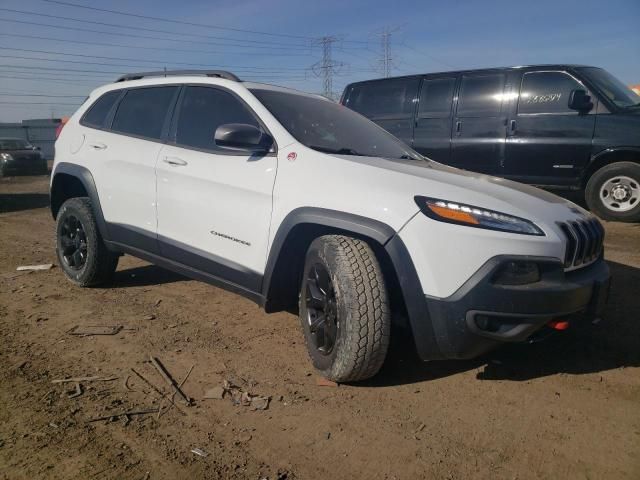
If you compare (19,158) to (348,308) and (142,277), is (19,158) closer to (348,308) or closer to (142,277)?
(142,277)

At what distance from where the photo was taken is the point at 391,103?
8.27m

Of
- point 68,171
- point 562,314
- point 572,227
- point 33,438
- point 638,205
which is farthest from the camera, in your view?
point 638,205

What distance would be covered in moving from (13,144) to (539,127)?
58.7 ft

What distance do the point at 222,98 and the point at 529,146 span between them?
5208 millimetres

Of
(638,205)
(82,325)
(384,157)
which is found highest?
(384,157)

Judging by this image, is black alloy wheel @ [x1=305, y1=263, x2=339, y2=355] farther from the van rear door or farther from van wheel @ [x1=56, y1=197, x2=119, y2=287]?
the van rear door

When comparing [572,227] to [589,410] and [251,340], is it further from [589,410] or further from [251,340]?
[251,340]

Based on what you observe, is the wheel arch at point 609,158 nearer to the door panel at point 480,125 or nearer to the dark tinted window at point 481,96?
the door panel at point 480,125

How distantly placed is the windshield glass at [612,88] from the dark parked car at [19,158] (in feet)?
58.3

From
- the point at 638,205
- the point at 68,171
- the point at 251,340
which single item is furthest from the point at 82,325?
the point at 638,205

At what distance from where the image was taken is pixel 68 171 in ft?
14.2

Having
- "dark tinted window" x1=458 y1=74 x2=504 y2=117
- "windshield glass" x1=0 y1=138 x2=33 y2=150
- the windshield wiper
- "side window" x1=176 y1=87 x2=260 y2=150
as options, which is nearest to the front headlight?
the windshield wiper

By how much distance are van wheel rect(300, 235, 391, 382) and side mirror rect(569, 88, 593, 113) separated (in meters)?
5.46

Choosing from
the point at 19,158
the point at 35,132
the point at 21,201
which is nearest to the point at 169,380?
the point at 21,201
